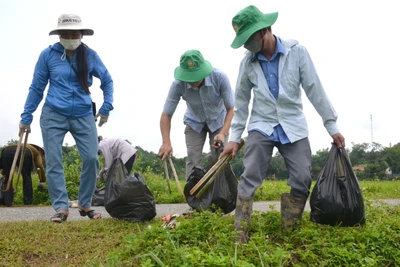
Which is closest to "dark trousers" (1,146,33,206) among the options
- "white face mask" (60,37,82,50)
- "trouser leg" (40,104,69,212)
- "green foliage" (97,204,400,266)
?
"trouser leg" (40,104,69,212)

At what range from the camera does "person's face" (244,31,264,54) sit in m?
3.99

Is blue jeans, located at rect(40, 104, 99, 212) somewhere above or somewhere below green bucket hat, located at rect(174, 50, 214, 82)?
below

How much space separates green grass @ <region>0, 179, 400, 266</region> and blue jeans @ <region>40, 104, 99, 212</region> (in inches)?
21.6

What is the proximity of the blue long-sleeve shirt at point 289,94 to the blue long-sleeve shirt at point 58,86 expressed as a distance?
185 cm

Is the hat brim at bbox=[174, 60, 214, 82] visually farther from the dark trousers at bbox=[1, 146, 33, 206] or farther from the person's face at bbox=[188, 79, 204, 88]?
the dark trousers at bbox=[1, 146, 33, 206]

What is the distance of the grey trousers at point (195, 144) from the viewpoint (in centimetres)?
562

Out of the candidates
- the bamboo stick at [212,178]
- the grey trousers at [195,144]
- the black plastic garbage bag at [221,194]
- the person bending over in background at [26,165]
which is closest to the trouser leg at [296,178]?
the bamboo stick at [212,178]

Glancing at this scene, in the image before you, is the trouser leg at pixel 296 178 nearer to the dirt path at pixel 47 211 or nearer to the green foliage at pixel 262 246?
the green foliage at pixel 262 246

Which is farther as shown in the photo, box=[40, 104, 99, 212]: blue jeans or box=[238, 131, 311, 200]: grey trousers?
box=[40, 104, 99, 212]: blue jeans

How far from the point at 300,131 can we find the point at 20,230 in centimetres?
259

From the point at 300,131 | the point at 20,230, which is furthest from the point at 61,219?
the point at 300,131

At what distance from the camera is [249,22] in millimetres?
3947

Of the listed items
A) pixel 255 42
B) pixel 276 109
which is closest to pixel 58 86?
pixel 255 42

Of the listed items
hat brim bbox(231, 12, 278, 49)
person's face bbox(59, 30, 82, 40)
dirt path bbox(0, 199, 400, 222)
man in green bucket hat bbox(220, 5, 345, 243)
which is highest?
person's face bbox(59, 30, 82, 40)
